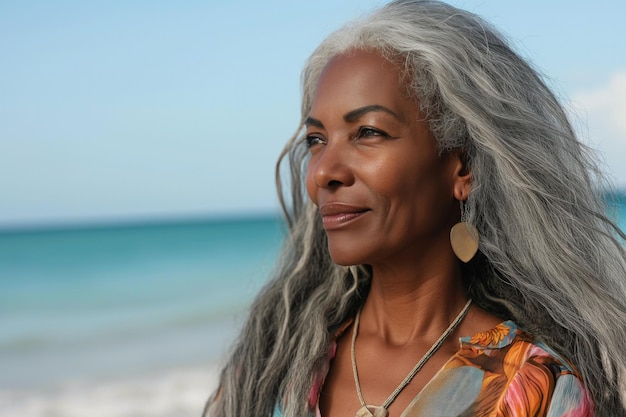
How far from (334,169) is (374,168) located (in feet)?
0.41

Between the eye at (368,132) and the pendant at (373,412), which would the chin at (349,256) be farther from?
the pendant at (373,412)

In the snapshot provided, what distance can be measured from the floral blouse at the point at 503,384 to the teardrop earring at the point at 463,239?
253 mm

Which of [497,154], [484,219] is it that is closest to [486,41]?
[497,154]

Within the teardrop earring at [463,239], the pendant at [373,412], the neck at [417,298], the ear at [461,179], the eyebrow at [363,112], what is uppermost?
the eyebrow at [363,112]

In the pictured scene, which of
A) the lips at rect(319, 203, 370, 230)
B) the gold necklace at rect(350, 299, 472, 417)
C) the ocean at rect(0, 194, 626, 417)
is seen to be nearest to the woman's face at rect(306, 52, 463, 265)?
the lips at rect(319, 203, 370, 230)

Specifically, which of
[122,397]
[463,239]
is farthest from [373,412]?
[122,397]

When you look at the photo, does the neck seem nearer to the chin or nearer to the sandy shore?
the chin

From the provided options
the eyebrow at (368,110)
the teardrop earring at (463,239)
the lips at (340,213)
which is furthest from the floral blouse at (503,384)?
the eyebrow at (368,110)

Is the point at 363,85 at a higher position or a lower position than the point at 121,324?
lower

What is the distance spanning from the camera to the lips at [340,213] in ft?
8.87

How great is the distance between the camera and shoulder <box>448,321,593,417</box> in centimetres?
263

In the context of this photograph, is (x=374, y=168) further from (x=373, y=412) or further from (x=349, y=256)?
(x=373, y=412)

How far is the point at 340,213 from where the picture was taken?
8.95 feet

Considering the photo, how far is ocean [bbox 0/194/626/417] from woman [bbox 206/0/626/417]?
48 centimetres
